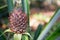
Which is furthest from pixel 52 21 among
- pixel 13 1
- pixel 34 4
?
pixel 34 4

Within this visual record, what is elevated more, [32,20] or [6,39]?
[6,39]

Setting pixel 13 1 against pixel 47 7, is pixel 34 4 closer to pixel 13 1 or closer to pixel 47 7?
pixel 47 7

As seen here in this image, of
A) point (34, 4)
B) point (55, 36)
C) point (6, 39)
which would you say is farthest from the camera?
point (34, 4)

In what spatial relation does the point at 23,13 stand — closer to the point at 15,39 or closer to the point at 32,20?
the point at 15,39

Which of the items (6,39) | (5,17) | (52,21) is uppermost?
(52,21)

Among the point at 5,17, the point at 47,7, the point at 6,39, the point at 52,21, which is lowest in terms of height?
the point at 47,7

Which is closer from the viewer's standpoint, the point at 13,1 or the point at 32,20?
the point at 13,1

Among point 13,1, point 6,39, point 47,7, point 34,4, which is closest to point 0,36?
point 6,39

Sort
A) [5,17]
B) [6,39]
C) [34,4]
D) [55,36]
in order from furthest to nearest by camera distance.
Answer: [34,4]
[5,17]
[6,39]
[55,36]

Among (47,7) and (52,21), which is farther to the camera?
(47,7)
